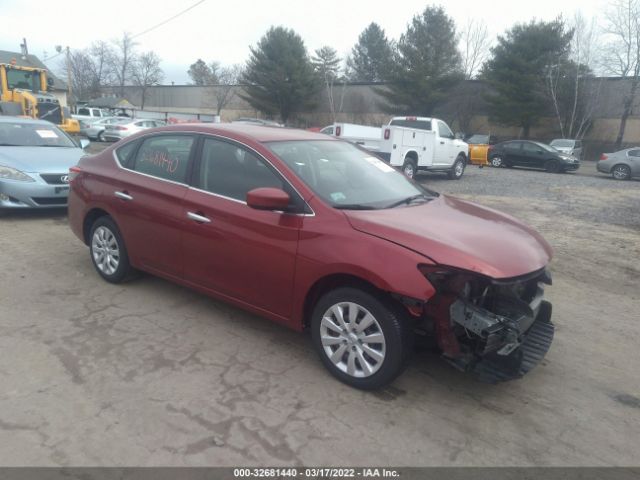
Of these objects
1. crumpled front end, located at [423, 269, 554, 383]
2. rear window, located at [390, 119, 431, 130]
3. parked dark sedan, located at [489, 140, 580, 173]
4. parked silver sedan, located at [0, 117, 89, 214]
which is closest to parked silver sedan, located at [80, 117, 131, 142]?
rear window, located at [390, 119, 431, 130]

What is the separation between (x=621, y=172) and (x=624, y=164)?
1.07 ft

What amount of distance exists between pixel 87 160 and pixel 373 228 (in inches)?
139

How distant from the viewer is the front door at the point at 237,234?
356cm

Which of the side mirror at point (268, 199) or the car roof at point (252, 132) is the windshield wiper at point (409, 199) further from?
the car roof at point (252, 132)

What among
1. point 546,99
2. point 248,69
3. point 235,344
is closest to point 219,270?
point 235,344

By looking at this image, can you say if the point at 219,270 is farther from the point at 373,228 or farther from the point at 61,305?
the point at 61,305

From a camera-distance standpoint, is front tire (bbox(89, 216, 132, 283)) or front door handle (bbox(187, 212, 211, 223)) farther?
front tire (bbox(89, 216, 132, 283))

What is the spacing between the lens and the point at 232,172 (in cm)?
398

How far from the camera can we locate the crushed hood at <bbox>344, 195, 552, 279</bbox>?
3006 millimetres

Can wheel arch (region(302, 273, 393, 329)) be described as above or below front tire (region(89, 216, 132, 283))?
above

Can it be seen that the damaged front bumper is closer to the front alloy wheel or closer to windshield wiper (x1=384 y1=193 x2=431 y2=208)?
the front alloy wheel

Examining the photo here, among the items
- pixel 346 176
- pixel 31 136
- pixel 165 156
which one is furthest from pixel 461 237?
pixel 31 136

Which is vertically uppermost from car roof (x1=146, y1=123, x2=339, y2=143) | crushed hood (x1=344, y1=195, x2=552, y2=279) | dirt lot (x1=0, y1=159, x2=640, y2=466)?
car roof (x1=146, y1=123, x2=339, y2=143)

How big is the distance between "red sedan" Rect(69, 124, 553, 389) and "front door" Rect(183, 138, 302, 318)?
10 mm
